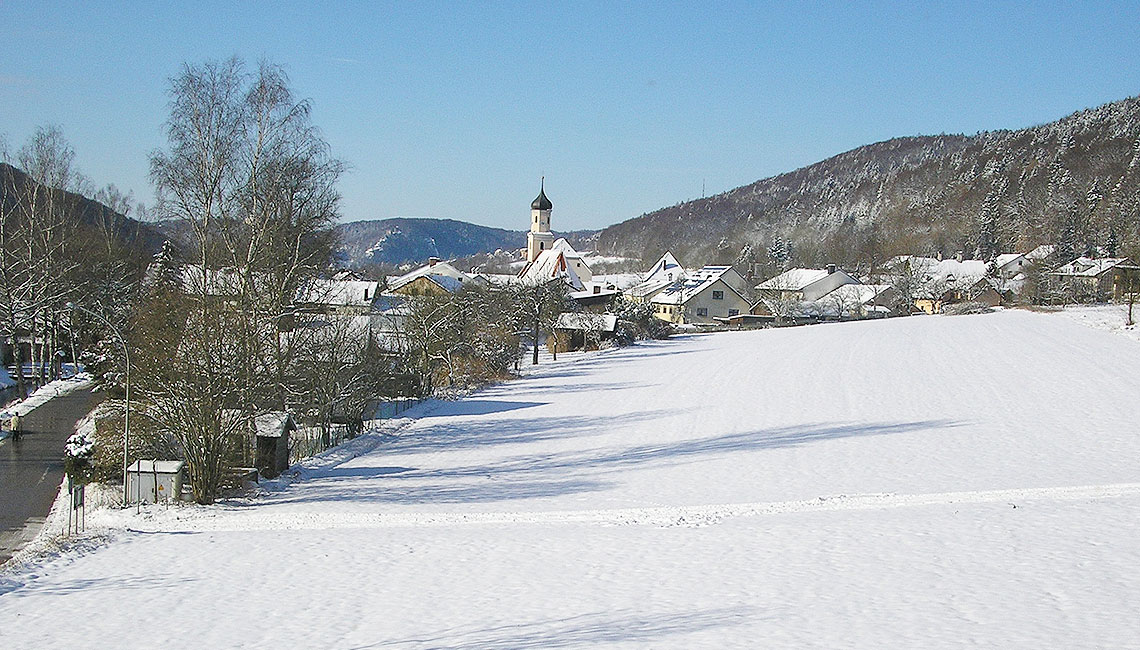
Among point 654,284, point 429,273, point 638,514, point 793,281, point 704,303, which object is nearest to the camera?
point 638,514

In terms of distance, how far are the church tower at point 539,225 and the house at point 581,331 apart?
52.2 m

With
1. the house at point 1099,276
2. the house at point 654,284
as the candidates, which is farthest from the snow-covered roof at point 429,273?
the house at point 1099,276

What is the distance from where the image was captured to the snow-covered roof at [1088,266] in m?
76.0

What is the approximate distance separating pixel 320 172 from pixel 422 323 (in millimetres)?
15048

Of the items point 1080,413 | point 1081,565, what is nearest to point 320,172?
point 1081,565

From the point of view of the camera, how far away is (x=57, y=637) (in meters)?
11.4

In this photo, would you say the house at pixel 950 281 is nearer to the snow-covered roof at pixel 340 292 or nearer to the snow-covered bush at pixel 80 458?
the snow-covered roof at pixel 340 292

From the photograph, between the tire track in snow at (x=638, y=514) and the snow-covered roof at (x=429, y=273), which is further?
the snow-covered roof at (x=429, y=273)

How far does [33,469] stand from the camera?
885 inches

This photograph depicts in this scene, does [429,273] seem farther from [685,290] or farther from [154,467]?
[154,467]

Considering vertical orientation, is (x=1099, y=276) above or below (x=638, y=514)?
above

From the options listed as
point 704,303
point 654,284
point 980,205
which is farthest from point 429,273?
point 980,205

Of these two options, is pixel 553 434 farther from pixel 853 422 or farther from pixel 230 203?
pixel 230 203

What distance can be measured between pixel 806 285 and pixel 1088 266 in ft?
98.4
